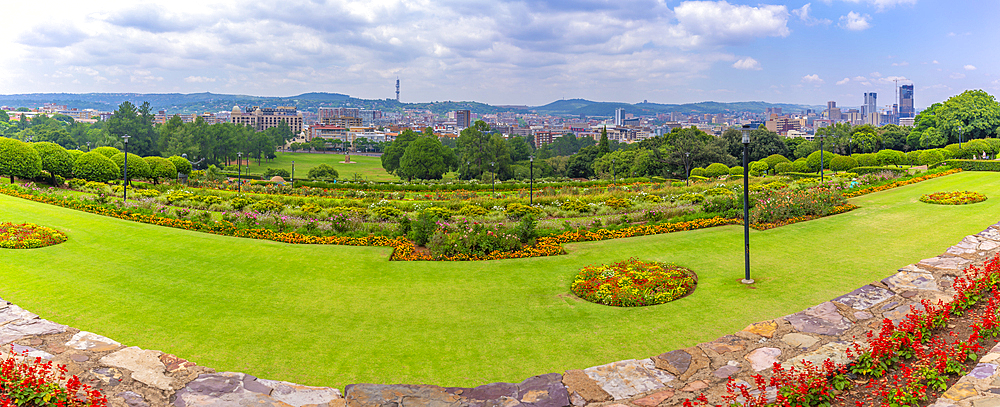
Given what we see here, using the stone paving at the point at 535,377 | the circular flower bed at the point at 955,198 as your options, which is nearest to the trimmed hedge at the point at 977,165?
the circular flower bed at the point at 955,198

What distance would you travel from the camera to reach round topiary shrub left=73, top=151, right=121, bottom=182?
3019cm

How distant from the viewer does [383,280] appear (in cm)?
1089

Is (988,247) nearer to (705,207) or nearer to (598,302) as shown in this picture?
(705,207)

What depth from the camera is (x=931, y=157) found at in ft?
121

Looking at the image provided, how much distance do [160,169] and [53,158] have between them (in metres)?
9.33

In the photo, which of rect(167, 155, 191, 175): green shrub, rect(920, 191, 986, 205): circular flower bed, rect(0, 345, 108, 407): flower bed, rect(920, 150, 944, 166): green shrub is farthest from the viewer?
rect(167, 155, 191, 175): green shrub

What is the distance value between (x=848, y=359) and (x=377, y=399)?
557 centimetres

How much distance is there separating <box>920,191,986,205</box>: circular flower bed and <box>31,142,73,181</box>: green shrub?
1547 inches

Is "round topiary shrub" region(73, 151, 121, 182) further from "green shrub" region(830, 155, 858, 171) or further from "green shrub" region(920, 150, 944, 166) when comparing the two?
"green shrub" region(830, 155, 858, 171)

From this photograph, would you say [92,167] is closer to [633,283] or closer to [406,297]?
[406,297]

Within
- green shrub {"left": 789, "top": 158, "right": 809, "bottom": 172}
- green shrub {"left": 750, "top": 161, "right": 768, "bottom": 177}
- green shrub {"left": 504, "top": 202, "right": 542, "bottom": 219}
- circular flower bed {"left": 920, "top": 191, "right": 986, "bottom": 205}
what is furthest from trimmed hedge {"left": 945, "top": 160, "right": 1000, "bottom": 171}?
green shrub {"left": 504, "top": 202, "right": 542, "bottom": 219}

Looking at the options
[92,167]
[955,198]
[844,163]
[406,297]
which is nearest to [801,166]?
[844,163]

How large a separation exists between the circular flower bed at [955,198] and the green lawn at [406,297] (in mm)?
2669

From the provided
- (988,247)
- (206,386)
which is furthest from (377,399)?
(988,247)
